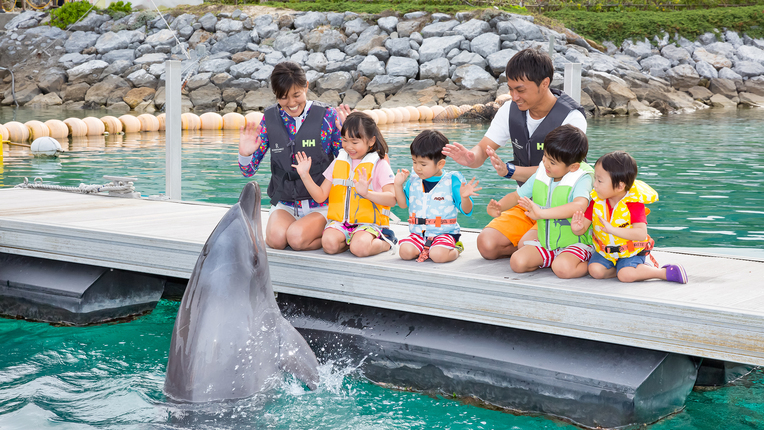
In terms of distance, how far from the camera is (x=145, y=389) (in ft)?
12.8

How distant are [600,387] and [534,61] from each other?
1.83 metres

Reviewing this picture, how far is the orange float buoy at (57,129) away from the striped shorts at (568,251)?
45.9 ft

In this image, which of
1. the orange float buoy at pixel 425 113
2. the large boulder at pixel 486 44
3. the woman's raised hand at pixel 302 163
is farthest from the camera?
the large boulder at pixel 486 44

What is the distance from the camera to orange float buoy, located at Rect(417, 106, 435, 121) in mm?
20337

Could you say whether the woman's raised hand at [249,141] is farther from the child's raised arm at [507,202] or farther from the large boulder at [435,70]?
the large boulder at [435,70]

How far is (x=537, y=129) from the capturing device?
170 inches

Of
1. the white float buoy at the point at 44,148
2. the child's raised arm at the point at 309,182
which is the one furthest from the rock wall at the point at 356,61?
the child's raised arm at the point at 309,182

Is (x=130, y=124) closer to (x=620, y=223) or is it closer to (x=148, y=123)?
(x=148, y=123)

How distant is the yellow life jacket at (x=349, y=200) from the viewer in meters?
4.41

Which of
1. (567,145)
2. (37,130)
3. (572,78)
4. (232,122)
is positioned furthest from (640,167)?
(37,130)

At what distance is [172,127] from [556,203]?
13.1 feet

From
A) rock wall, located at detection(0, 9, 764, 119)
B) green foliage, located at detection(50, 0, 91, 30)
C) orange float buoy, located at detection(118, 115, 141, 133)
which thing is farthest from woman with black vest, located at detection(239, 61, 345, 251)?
green foliage, located at detection(50, 0, 91, 30)

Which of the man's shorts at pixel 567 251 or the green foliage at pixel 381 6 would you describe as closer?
the man's shorts at pixel 567 251

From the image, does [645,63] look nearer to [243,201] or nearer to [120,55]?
[120,55]
